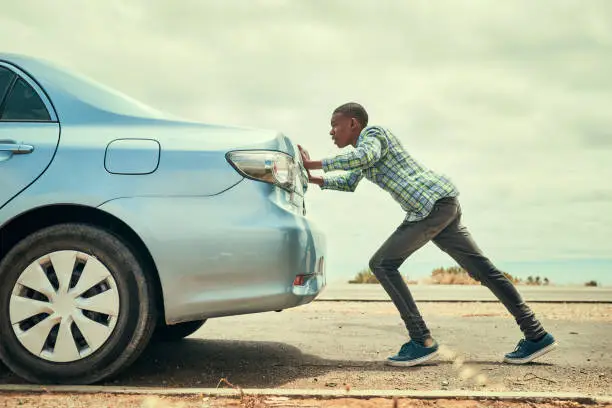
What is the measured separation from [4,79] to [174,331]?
229 centimetres

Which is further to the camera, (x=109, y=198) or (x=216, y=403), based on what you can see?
(x=109, y=198)

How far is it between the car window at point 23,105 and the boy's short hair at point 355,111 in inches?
79.9

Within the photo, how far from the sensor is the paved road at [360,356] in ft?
13.6

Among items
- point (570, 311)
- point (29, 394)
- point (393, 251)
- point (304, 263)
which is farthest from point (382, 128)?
point (570, 311)

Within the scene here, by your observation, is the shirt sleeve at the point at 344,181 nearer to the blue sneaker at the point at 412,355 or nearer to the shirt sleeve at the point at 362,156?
the shirt sleeve at the point at 362,156

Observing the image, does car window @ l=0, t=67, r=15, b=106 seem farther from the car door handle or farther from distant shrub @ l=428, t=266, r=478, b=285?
distant shrub @ l=428, t=266, r=478, b=285

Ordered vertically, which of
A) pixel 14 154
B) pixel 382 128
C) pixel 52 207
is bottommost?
pixel 52 207

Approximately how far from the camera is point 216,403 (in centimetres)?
341

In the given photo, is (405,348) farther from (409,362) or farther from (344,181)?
(344,181)

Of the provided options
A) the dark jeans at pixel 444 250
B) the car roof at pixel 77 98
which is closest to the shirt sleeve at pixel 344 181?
the dark jeans at pixel 444 250

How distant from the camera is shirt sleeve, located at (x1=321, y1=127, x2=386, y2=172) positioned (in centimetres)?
462

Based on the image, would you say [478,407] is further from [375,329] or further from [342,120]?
[375,329]

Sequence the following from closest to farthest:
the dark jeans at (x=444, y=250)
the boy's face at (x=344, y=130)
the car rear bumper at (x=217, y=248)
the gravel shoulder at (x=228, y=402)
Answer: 1. the gravel shoulder at (x=228, y=402)
2. the car rear bumper at (x=217, y=248)
3. the dark jeans at (x=444, y=250)
4. the boy's face at (x=344, y=130)

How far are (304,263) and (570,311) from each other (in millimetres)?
5640
